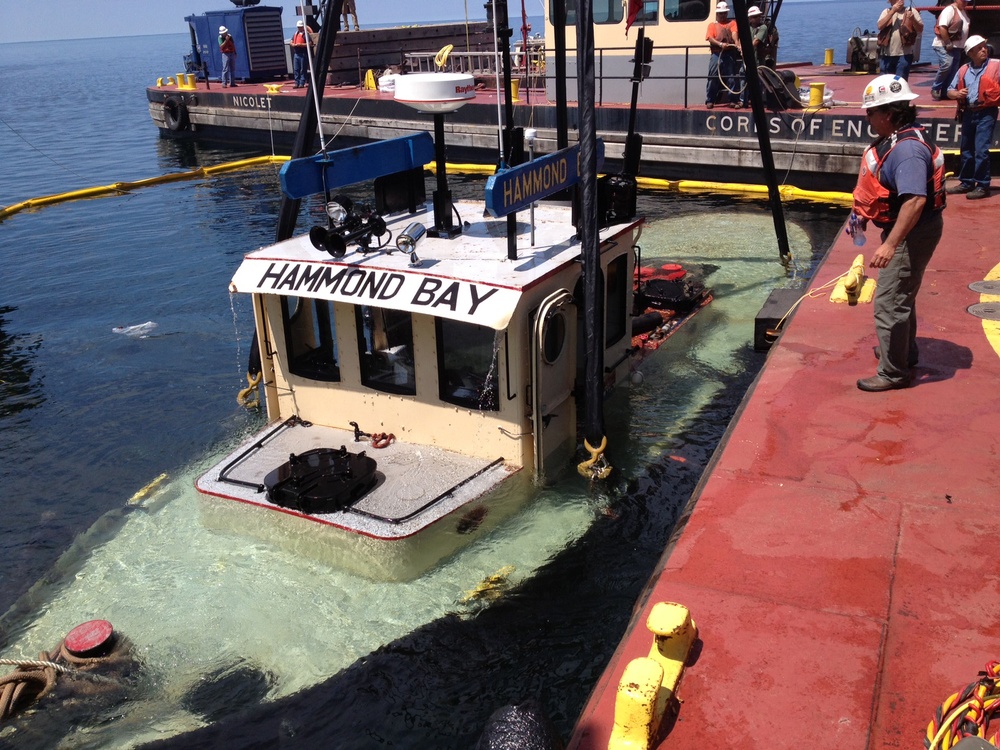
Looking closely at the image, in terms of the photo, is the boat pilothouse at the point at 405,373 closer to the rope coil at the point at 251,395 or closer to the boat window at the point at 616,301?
the boat window at the point at 616,301

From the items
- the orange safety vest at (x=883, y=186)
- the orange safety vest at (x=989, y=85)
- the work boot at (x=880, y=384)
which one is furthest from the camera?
the orange safety vest at (x=989, y=85)

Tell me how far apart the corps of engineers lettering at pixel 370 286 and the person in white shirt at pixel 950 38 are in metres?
14.5

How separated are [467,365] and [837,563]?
3.33 m

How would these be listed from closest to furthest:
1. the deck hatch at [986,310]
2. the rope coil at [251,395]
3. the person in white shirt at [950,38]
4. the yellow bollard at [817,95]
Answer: the deck hatch at [986,310] → the rope coil at [251,395] → the person in white shirt at [950,38] → the yellow bollard at [817,95]

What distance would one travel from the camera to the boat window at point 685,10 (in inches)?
761

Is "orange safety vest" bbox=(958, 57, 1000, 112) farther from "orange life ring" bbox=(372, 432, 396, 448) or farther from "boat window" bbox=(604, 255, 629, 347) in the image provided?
"orange life ring" bbox=(372, 432, 396, 448)

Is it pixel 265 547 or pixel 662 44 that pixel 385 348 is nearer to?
pixel 265 547

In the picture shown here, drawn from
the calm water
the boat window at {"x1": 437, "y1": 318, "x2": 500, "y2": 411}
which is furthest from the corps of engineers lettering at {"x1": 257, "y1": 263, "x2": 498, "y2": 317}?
the calm water

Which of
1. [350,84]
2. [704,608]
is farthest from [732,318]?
[350,84]

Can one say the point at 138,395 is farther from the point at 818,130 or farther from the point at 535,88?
the point at 535,88

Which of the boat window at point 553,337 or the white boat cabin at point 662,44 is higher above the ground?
the white boat cabin at point 662,44

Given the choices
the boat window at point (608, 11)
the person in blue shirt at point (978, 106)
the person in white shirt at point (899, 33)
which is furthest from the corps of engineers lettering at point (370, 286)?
the boat window at point (608, 11)

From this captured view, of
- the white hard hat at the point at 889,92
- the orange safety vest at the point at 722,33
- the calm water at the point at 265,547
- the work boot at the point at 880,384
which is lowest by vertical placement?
the calm water at the point at 265,547

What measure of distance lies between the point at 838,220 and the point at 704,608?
13892 millimetres
